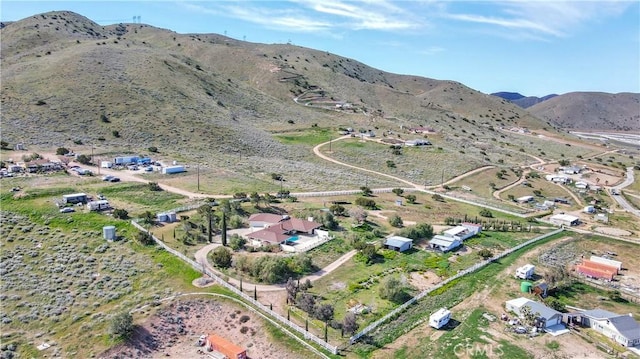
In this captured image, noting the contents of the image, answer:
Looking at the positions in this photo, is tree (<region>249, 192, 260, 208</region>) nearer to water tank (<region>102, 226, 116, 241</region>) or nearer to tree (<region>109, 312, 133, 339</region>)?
water tank (<region>102, 226, 116, 241</region>)

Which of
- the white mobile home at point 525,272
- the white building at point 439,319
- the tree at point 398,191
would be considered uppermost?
the tree at point 398,191

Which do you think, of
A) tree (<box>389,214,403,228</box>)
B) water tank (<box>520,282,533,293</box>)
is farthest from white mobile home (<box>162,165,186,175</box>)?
water tank (<box>520,282,533,293</box>)

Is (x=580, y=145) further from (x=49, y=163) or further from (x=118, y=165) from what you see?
(x=49, y=163)

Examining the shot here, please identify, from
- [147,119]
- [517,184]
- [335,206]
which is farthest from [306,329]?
[147,119]

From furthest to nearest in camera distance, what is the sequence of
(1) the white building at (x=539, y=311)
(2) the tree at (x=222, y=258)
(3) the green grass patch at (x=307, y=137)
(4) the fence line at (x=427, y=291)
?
(3) the green grass patch at (x=307, y=137) < (2) the tree at (x=222, y=258) < (1) the white building at (x=539, y=311) < (4) the fence line at (x=427, y=291)

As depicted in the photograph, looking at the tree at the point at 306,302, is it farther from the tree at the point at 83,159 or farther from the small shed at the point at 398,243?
the tree at the point at 83,159

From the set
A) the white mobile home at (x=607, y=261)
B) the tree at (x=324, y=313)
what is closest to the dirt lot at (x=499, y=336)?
the tree at (x=324, y=313)
